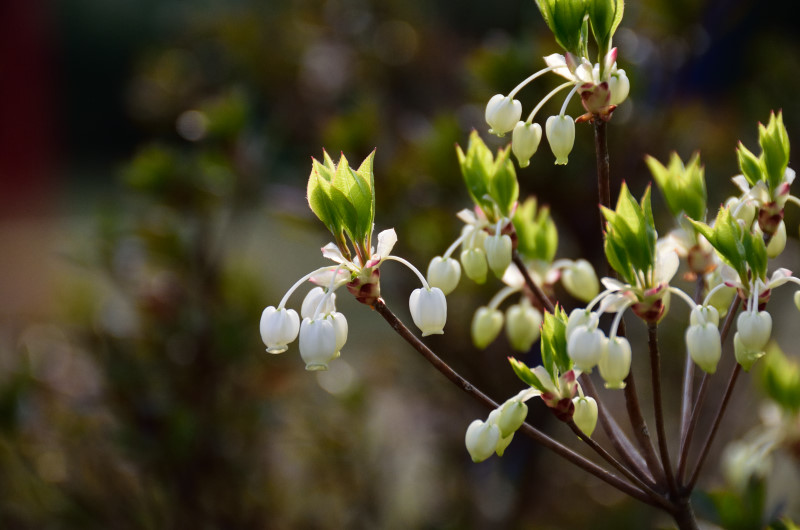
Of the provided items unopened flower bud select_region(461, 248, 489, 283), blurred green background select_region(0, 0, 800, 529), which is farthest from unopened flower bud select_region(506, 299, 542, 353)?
blurred green background select_region(0, 0, 800, 529)

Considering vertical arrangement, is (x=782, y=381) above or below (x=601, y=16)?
below

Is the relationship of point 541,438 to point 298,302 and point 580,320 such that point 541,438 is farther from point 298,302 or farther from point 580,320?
point 298,302

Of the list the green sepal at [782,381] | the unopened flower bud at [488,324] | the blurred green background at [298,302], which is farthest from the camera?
the blurred green background at [298,302]

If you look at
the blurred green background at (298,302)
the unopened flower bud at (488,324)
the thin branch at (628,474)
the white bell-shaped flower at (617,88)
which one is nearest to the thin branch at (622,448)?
the thin branch at (628,474)

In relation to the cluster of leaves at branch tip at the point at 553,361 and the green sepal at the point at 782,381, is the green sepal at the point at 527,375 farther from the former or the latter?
the green sepal at the point at 782,381

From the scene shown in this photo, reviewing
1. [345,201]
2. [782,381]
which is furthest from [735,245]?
[782,381]

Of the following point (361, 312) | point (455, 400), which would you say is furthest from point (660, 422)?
point (361, 312)

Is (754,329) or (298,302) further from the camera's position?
(298,302)
